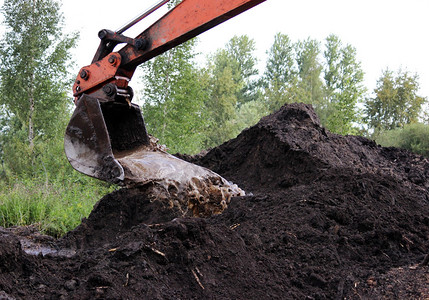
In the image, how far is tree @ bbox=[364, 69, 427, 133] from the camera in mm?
26875

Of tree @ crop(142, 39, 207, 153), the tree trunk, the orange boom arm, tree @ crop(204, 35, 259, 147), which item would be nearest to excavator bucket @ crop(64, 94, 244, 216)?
the orange boom arm

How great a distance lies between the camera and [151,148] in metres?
5.51

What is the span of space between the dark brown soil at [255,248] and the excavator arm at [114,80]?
595 millimetres

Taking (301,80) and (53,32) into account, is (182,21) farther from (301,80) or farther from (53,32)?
(301,80)

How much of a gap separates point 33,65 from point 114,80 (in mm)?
11865

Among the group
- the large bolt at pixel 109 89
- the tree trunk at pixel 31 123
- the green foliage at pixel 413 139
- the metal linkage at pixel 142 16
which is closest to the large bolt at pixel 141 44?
the metal linkage at pixel 142 16

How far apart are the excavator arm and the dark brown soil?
60cm

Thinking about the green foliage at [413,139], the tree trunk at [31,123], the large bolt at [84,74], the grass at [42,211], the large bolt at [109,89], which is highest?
the tree trunk at [31,123]

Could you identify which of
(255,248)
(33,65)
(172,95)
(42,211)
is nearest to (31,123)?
(33,65)

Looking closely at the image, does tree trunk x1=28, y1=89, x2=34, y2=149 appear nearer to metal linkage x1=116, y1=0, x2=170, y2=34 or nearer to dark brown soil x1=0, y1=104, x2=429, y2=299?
dark brown soil x1=0, y1=104, x2=429, y2=299

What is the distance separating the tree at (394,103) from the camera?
26.9 meters

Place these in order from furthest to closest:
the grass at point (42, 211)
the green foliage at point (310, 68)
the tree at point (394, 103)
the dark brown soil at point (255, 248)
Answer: the green foliage at point (310, 68) → the tree at point (394, 103) → the grass at point (42, 211) → the dark brown soil at point (255, 248)

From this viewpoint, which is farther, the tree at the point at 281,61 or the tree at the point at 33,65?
the tree at the point at 281,61

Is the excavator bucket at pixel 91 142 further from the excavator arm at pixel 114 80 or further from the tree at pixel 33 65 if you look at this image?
the tree at pixel 33 65
